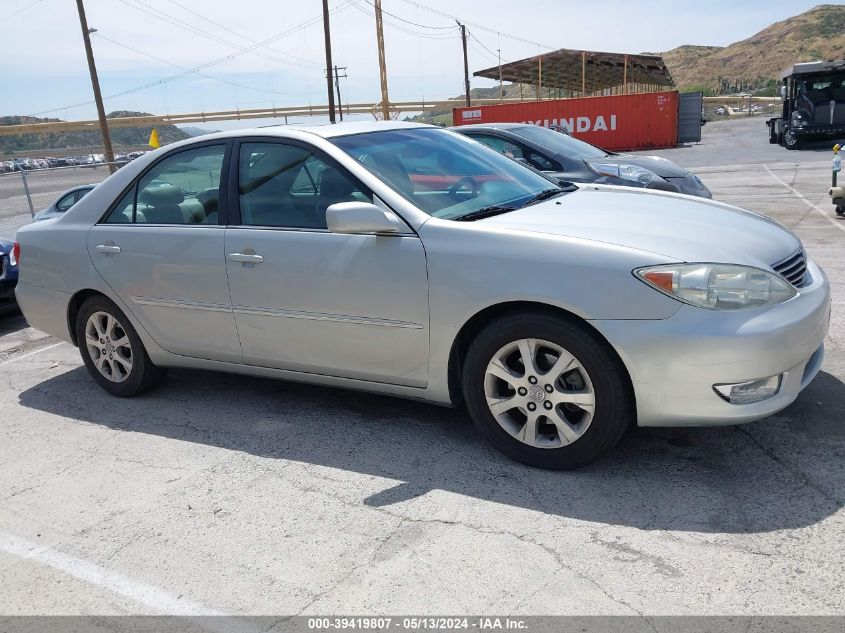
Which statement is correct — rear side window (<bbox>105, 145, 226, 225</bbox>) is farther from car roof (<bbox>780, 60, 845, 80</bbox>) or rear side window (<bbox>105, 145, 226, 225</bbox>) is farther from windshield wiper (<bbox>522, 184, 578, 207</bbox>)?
car roof (<bbox>780, 60, 845, 80</bbox>)

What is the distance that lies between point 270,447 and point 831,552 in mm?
2682

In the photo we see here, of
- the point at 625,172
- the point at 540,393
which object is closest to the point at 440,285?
the point at 540,393

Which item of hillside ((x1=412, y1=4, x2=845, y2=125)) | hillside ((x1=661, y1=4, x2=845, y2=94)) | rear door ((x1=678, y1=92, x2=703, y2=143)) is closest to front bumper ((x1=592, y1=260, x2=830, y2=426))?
rear door ((x1=678, y1=92, x2=703, y2=143))

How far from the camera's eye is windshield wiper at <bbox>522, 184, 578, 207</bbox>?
13.6ft

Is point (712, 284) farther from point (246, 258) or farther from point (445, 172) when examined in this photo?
point (246, 258)

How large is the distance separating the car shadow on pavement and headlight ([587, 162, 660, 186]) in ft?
16.1

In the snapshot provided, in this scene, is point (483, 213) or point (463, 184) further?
point (463, 184)

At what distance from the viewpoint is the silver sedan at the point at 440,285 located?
10.3 feet

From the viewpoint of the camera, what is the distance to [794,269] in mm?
3494

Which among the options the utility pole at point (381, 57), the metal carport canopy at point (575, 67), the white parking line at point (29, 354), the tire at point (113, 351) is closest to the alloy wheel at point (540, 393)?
the tire at point (113, 351)

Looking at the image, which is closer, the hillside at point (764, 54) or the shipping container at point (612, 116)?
the shipping container at point (612, 116)

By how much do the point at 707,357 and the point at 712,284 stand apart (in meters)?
0.31

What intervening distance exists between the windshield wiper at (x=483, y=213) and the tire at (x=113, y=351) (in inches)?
94.5

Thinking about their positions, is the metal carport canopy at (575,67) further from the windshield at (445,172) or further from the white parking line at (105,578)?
the white parking line at (105,578)
